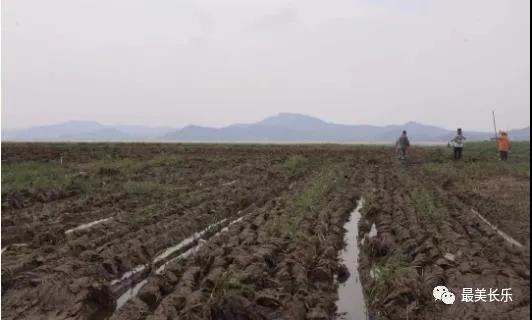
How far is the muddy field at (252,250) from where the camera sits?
15.9 ft

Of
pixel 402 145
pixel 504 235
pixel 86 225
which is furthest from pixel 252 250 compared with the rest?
pixel 402 145

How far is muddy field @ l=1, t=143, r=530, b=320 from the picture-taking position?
15.9ft

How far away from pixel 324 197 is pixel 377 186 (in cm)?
274

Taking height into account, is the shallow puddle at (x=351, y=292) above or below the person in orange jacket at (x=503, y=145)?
below

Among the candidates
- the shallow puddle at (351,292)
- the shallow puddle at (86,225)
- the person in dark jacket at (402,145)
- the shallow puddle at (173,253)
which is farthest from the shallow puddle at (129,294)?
the person in dark jacket at (402,145)

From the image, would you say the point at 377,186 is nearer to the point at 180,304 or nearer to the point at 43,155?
the point at 180,304

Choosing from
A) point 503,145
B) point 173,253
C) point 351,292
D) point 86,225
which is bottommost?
point 351,292

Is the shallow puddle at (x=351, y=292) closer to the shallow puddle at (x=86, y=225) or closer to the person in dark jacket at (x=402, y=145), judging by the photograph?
the shallow puddle at (x=86, y=225)

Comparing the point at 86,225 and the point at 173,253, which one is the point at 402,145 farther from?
the point at 173,253

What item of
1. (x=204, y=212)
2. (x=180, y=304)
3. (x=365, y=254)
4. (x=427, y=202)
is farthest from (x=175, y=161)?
(x=180, y=304)

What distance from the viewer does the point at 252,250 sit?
21.6 ft

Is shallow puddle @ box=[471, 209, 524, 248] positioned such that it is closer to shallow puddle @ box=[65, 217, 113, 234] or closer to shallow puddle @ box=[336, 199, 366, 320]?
shallow puddle @ box=[336, 199, 366, 320]

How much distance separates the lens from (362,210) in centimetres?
989

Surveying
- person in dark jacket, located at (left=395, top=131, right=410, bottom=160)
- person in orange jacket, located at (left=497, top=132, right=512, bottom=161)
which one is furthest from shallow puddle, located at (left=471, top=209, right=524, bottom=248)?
person in orange jacket, located at (left=497, top=132, right=512, bottom=161)
